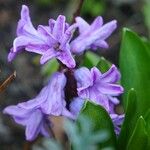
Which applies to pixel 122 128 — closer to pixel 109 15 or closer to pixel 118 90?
pixel 118 90

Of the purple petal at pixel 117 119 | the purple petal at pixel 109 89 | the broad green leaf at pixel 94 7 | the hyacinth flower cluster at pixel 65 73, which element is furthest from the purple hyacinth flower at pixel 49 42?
the broad green leaf at pixel 94 7

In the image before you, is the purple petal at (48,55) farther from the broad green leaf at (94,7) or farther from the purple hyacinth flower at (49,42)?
the broad green leaf at (94,7)

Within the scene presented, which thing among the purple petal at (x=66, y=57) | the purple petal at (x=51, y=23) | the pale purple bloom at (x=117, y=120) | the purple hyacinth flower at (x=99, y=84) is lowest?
the pale purple bloom at (x=117, y=120)

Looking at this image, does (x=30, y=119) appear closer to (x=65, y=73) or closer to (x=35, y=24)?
(x=65, y=73)

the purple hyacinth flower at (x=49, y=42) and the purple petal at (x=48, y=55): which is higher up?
the purple hyacinth flower at (x=49, y=42)

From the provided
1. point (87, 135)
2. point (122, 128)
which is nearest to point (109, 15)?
point (122, 128)

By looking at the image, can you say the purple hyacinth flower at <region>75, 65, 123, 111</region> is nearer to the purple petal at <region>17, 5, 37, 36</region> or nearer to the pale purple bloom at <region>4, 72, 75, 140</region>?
the pale purple bloom at <region>4, 72, 75, 140</region>
